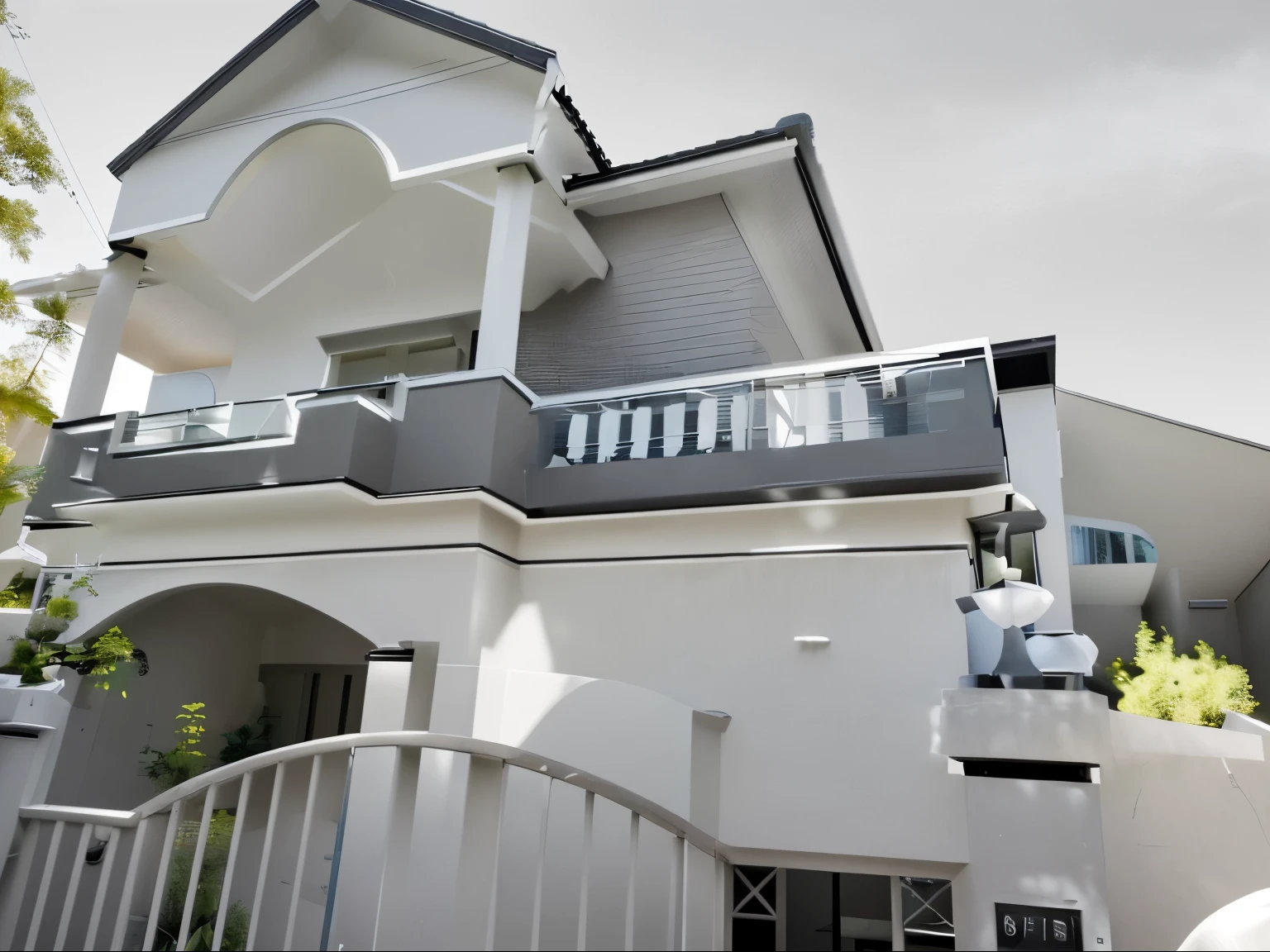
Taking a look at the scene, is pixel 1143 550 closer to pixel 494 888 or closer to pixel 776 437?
pixel 776 437

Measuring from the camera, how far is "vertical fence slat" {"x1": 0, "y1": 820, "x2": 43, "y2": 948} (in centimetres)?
323

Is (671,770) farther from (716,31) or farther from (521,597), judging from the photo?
(716,31)

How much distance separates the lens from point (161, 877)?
281 centimetres

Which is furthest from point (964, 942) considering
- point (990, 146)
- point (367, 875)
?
point (990, 146)

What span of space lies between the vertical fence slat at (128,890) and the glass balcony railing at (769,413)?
4.75 metres

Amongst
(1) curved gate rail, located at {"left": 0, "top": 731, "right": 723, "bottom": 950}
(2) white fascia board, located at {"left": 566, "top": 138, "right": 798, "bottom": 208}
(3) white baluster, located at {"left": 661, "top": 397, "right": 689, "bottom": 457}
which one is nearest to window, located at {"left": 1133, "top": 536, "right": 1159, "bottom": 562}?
(2) white fascia board, located at {"left": 566, "top": 138, "right": 798, "bottom": 208}

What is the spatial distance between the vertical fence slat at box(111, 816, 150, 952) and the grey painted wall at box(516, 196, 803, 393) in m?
6.85

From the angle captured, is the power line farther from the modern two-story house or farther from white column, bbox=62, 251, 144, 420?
the modern two-story house

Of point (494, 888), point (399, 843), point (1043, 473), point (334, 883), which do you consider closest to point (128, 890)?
point (334, 883)

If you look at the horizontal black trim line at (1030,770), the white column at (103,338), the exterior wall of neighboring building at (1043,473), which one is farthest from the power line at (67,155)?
the exterior wall of neighboring building at (1043,473)

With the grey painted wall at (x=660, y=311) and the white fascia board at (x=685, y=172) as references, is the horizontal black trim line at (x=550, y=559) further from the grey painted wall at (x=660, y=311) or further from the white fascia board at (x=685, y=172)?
the white fascia board at (x=685, y=172)

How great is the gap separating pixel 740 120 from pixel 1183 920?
10.5 meters

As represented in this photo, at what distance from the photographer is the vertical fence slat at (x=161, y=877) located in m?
2.76

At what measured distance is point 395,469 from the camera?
7.13 meters
